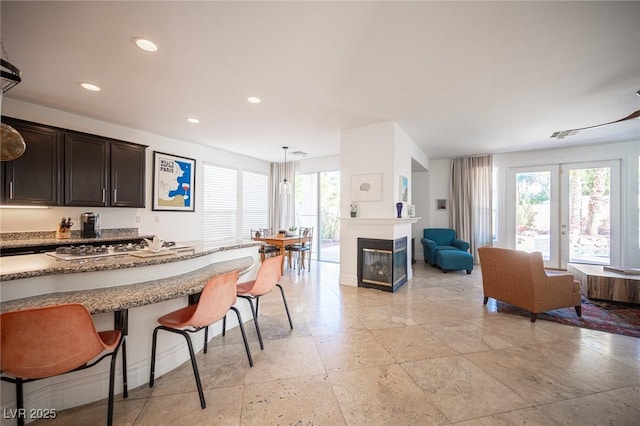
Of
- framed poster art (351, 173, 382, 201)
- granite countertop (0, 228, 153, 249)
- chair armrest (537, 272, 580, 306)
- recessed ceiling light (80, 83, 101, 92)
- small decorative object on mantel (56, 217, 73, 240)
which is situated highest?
recessed ceiling light (80, 83, 101, 92)

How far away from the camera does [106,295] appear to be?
5.05ft

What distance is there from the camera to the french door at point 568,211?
202 inches

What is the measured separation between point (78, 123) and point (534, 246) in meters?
9.02

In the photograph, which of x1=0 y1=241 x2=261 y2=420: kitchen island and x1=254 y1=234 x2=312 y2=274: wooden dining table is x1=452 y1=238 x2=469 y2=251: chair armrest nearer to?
x1=254 y1=234 x2=312 y2=274: wooden dining table

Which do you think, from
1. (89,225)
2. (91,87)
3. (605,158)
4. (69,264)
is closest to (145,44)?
(91,87)

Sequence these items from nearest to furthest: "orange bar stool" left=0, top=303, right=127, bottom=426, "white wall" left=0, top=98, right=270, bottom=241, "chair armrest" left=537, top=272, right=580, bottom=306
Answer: "orange bar stool" left=0, top=303, right=127, bottom=426, "chair armrest" left=537, top=272, right=580, bottom=306, "white wall" left=0, top=98, right=270, bottom=241

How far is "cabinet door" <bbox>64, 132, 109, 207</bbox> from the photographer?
3402 millimetres

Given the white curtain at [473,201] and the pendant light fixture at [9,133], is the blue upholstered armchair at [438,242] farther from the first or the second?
the pendant light fixture at [9,133]

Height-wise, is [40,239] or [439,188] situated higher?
[439,188]

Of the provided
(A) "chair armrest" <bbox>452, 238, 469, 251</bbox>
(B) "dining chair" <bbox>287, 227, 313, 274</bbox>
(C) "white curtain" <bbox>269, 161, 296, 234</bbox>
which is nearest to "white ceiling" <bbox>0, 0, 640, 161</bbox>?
(B) "dining chair" <bbox>287, 227, 313, 274</bbox>

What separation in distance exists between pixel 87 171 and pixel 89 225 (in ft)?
2.54

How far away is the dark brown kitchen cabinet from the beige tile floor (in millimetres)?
2954

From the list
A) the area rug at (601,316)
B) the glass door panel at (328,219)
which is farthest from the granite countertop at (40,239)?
the area rug at (601,316)

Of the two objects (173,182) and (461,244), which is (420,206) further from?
(173,182)
